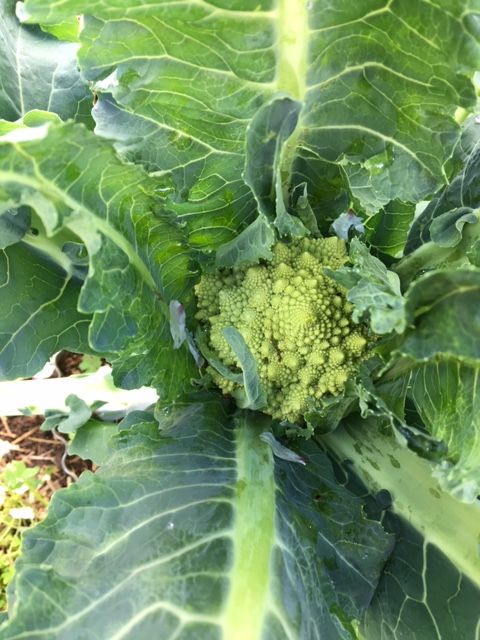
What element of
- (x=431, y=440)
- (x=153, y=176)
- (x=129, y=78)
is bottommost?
(x=431, y=440)

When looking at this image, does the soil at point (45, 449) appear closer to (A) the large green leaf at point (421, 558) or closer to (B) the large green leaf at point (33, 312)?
(B) the large green leaf at point (33, 312)

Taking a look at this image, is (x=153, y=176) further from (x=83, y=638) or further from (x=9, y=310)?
(x=83, y=638)

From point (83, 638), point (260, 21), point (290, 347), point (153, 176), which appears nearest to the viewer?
point (83, 638)

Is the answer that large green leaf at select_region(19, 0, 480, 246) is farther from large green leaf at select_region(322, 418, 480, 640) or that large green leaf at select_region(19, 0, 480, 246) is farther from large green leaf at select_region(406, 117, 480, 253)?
large green leaf at select_region(322, 418, 480, 640)

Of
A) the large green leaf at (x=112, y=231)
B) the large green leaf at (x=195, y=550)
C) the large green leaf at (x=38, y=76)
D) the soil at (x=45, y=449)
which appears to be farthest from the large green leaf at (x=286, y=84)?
the soil at (x=45, y=449)

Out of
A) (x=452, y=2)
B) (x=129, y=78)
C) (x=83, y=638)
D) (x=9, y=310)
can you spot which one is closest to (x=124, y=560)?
(x=83, y=638)

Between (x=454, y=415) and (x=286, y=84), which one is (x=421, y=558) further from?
(x=286, y=84)

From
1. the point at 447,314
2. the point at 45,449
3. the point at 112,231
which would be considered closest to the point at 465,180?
the point at 447,314
